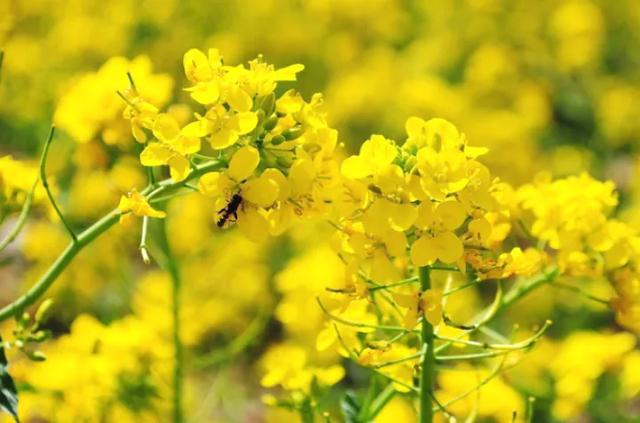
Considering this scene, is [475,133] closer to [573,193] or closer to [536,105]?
[536,105]

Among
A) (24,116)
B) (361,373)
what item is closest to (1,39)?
(361,373)

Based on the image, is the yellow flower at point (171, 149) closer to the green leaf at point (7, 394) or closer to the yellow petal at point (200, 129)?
the yellow petal at point (200, 129)

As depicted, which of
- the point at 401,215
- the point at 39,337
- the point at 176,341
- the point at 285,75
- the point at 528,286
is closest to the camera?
the point at 401,215

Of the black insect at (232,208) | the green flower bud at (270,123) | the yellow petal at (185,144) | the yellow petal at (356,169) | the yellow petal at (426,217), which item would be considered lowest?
the black insect at (232,208)

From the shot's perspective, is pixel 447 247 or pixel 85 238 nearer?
pixel 447 247

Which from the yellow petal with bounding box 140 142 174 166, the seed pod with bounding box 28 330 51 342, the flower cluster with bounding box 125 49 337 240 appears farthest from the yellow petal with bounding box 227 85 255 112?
the seed pod with bounding box 28 330 51 342

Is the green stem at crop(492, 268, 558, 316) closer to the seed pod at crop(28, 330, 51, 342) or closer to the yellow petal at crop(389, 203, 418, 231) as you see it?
the yellow petal at crop(389, 203, 418, 231)

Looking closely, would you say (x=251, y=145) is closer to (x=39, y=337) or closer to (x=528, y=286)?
(x=39, y=337)

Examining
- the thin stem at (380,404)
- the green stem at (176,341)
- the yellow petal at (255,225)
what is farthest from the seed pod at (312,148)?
the green stem at (176,341)

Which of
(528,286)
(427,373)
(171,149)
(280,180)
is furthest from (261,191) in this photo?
(528,286)
